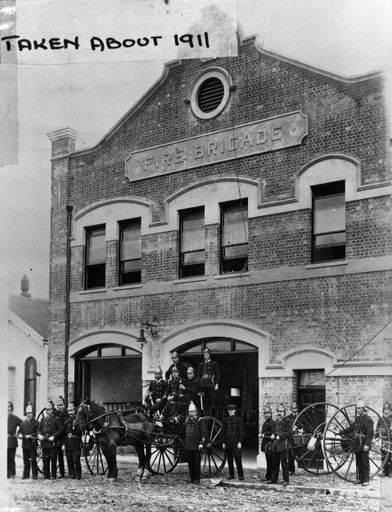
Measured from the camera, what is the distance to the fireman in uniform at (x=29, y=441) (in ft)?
36.4

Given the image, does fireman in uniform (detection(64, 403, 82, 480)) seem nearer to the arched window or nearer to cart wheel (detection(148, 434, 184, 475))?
the arched window

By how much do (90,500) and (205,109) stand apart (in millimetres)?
6187

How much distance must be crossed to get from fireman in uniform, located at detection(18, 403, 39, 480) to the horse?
2.28 feet

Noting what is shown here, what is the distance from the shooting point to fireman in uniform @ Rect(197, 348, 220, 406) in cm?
1148

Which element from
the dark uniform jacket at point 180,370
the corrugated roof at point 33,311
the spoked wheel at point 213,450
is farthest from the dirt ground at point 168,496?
the corrugated roof at point 33,311

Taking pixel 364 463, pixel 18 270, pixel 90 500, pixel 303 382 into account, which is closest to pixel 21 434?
pixel 90 500

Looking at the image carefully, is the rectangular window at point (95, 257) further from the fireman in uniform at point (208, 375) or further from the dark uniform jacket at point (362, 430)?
the dark uniform jacket at point (362, 430)

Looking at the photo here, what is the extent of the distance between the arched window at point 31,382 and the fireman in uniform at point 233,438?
3.07 m

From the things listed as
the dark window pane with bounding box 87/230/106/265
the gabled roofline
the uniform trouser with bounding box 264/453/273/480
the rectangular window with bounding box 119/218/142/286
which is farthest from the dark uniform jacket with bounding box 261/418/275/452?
the gabled roofline

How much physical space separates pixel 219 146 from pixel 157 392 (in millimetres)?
4066

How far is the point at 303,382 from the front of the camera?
438 inches

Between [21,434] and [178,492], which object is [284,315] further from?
[21,434]

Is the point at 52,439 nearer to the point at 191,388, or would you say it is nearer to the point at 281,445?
the point at 191,388

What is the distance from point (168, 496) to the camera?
10469mm
